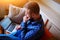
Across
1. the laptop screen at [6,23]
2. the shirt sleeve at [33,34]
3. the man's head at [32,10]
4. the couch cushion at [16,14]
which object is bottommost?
the laptop screen at [6,23]

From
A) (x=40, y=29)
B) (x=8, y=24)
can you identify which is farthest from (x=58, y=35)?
(x=8, y=24)

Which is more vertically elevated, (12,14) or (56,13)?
(56,13)

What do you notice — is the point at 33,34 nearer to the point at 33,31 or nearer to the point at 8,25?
the point at 33,31

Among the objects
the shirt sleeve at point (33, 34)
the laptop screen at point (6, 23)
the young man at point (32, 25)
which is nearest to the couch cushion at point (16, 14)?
the laptop screen at point (6, 23)

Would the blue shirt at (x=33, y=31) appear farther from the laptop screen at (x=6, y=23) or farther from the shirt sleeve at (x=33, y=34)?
the laptop screen at (x=6, y=23)

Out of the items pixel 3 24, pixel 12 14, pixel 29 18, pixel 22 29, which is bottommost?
pixel 3 24

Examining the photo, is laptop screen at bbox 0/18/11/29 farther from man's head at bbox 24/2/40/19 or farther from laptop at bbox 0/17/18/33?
man's head at bbox 24/2/40/19

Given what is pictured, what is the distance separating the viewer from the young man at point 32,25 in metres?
1.77

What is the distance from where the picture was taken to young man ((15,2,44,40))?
1.77 metres

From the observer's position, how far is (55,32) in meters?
2.04

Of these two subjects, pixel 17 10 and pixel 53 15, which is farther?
pixel 17 10

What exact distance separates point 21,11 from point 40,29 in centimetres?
110

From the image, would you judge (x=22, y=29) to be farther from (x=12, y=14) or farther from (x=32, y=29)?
(x=12, y=14)

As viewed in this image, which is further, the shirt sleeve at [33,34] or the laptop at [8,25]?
the laptop at [8,25]
